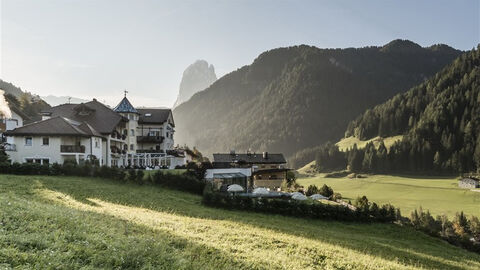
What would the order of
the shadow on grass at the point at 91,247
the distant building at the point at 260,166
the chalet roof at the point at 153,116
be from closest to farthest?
the shadow on grass at the point at 91,247
the chalet roof at the point at 153,116
the distant building at the point at 260,166

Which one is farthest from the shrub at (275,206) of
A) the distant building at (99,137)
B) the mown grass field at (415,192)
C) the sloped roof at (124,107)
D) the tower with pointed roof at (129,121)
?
the mown grass field at (415,192)

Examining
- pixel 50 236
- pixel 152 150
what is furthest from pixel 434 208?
pixel 50 236

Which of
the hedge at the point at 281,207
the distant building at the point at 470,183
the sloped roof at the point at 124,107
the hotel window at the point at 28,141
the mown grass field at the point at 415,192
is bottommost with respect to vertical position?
the mown grass field at the point at 415,192

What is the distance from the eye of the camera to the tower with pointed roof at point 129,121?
64625 mm

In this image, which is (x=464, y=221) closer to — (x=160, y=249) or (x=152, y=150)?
(x=152, y=150)

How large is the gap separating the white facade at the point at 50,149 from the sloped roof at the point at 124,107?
1678 cm

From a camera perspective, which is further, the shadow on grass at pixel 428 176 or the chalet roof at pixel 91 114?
the shadow on grass at pixel 428 176

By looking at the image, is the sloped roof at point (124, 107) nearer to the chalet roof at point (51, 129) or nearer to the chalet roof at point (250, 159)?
the chalet roof at point (51, 129)

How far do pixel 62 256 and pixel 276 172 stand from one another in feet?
237

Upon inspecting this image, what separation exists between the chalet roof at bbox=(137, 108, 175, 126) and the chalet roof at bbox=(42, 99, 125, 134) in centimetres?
1063

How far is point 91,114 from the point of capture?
5875 cm

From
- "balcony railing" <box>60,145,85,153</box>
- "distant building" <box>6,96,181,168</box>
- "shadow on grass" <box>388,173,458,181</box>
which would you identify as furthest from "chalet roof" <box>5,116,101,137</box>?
"shadow on grass" <box>388,173,458,181</box>

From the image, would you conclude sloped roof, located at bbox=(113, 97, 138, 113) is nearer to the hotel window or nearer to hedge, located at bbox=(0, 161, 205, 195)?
the hotel window

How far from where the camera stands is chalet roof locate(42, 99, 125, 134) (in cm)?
5697
